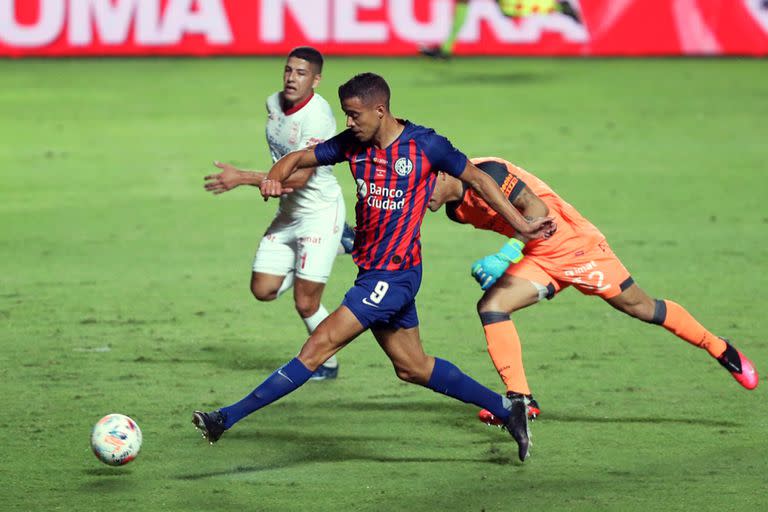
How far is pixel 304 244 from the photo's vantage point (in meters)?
9.56

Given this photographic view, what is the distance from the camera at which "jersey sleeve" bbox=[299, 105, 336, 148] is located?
30.7ft

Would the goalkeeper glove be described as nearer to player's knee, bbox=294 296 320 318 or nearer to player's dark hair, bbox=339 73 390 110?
player's dark hair, bbox=339 73 390 110

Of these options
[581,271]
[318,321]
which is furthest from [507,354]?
[318,321]

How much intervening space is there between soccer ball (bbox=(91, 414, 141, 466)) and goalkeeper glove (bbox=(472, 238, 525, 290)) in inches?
81.9

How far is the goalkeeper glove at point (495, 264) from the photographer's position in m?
8.13

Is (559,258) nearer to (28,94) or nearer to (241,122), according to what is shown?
(241,122)

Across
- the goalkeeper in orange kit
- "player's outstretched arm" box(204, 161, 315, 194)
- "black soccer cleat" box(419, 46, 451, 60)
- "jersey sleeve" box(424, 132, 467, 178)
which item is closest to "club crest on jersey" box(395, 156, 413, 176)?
"jersey sleeve" box(424, 132, 467, 178)

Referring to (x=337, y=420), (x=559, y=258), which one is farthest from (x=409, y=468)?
(x=559, y=258)

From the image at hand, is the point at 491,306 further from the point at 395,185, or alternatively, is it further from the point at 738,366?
the point at 738,366

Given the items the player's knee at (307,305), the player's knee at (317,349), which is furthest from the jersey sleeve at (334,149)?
the player's knee at (307,305)

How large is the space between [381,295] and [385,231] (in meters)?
0.33

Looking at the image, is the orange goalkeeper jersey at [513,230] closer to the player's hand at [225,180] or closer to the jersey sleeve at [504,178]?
the jersey sleeve at [504,178]

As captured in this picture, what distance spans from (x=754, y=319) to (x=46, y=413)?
5.23 meters

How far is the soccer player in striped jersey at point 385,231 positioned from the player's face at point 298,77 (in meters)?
1.69
